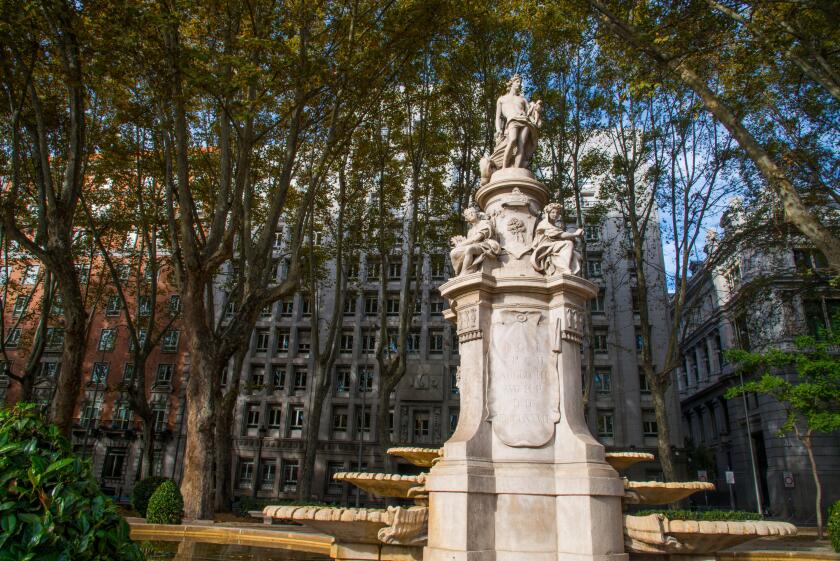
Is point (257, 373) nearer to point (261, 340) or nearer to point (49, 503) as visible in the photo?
point (261, 340)

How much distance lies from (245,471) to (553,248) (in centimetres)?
3636

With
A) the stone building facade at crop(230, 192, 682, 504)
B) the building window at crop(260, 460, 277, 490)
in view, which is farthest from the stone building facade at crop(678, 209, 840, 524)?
the building window at crop(260, 460, 277, 490)

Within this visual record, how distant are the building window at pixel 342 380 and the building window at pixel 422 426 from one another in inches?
219

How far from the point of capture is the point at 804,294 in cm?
1848

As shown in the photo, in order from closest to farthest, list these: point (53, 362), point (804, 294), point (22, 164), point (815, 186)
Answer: point (815, 186)
point (804, 294)
point (22, 164)
point (53, 362)

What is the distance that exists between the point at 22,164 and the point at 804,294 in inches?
1067

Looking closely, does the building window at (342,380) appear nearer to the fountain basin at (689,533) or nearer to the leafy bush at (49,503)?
the fountain basin at (689,533)

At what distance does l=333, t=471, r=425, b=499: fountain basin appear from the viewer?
7.59 metres

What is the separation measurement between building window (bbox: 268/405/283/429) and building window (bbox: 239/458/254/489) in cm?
270

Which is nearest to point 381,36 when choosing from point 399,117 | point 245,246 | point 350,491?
point 399,117

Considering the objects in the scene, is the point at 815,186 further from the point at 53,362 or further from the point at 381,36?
the point at 53,362

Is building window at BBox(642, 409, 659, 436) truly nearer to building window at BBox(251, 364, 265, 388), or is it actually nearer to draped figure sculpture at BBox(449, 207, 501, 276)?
building window at BBox(251, 364, 265, 388)


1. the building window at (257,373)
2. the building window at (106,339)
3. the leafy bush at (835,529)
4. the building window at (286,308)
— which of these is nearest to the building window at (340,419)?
the building window at (257,373)

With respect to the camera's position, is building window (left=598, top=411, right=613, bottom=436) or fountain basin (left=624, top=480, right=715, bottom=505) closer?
fountain basin (left=624, top=480, right=715, bottom=505)
